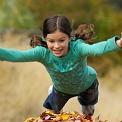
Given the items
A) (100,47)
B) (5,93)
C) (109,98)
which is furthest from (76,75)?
(109,98)

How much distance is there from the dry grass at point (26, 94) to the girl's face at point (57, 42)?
2.74 metres

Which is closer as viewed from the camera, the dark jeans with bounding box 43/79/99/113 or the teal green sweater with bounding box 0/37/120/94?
the teal green sweater with bounding box 0/37/120/94

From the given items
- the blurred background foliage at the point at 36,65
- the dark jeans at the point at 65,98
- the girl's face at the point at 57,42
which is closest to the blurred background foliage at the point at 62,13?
the blurred background foliage at the point at 36,65

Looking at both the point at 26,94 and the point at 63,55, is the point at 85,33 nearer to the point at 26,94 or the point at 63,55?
the point at 63,55

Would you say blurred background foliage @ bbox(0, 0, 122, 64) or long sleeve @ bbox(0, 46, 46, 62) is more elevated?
blurred background foliage @ bbox(0, 0, 122, 64)

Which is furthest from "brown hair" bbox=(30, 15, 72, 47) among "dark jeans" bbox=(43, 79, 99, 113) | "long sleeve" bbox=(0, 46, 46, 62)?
"dark jeans" bbox=(43, 79, 99, 113)

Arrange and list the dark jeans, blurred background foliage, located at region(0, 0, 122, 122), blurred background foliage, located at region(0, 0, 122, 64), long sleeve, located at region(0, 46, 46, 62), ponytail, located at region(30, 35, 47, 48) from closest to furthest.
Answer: long sleeve, located at region(0, 46, 46, 62), ponytail, located at region(30, 35, 47, 48), the dark jeans, blurred background foliage, located at region(0, 0, 122, 122), blurred background foliage, located at region(0, 0, 122, 64)

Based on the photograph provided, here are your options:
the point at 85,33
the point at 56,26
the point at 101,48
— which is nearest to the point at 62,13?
the point at 85,33

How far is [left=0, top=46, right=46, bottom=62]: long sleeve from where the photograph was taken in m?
5.21

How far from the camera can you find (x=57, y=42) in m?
5.25

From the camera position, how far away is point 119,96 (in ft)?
36.1

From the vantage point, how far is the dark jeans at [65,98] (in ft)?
19.7

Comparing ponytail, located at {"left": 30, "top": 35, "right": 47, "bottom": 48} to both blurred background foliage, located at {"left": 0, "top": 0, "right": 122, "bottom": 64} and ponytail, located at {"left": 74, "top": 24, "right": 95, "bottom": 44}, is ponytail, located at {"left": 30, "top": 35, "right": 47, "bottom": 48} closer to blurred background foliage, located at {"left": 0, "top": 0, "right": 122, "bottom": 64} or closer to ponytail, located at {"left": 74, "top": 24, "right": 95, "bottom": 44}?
ponytail, located at {"left": 74, "top": 24, "right": 95, "bottom": 44}

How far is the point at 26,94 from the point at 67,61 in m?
3.78
